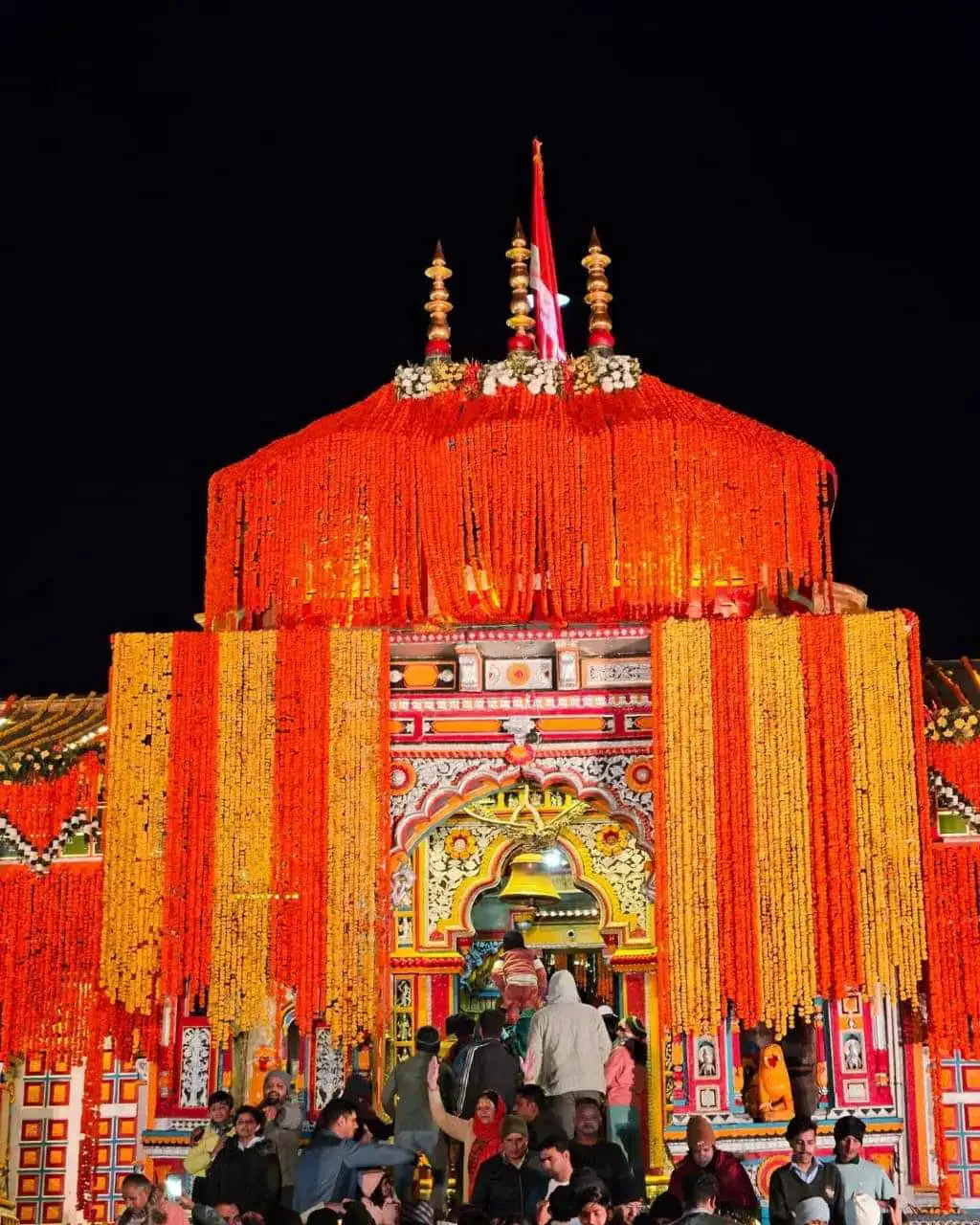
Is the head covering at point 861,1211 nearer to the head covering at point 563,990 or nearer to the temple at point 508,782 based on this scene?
the head covering at point 563,990

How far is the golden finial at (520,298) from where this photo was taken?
20016 mm

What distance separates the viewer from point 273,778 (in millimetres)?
16969

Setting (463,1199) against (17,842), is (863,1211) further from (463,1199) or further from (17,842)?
(17,842)

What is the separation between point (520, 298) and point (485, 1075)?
8669 mm

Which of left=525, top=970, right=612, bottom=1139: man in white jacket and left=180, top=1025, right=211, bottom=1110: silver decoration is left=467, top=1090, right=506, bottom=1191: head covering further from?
left=180, top=1025, right=211, bottom=1110: silver decoration

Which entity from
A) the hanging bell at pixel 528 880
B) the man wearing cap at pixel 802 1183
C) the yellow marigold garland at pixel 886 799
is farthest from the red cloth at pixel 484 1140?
the hanging bell at pixel 528 880

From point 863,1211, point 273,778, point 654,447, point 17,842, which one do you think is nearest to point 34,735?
point 17,842

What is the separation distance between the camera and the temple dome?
703 inches

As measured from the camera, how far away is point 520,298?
20422 millimetres

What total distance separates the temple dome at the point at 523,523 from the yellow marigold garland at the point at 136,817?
1.14m

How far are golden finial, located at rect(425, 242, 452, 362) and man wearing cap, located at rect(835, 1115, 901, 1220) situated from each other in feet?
30.8

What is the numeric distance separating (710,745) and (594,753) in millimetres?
1126

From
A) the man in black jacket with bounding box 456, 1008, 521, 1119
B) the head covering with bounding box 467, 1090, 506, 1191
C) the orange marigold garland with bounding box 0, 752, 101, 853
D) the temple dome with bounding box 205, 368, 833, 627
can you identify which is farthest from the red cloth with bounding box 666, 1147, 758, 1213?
the orange marigold garland with bounding box 0, 752, 101, 853

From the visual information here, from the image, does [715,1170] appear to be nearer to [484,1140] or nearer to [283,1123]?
[484,1140]
